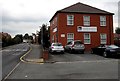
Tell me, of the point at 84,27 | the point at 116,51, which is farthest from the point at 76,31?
the point at 116,51

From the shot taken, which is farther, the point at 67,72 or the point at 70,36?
the point at 70,36

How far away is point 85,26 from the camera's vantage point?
3800 cm

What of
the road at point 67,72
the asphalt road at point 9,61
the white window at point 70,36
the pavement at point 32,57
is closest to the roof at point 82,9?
the white window at point 70,36

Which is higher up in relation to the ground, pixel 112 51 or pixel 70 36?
pixel 70 36

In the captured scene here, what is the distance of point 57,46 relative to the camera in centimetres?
3117

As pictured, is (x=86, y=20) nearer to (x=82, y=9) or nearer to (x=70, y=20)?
(x=82, y=9)

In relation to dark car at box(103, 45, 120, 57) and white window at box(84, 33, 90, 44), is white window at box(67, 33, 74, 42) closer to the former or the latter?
white window at box(84, 33, 90, 44)

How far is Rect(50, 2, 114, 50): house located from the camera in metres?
37.4

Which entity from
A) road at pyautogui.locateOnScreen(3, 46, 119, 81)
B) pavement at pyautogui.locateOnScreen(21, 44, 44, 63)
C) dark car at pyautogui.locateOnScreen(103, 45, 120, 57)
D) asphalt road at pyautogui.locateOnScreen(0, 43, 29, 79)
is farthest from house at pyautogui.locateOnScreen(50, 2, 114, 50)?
road at pyautogui.locateOnScreen(3, 46, 119, 81)

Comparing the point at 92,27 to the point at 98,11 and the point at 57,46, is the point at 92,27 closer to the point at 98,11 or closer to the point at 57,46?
the point at 98,11

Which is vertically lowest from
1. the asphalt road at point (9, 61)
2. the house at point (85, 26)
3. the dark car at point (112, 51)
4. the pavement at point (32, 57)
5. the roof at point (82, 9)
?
the asphalt road at point (9, 61)

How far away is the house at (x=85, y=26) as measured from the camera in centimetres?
3741

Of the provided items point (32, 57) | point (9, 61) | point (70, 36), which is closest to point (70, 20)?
point (70, 36)

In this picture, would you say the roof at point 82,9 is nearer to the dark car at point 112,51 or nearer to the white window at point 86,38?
the white window at point 86,38
